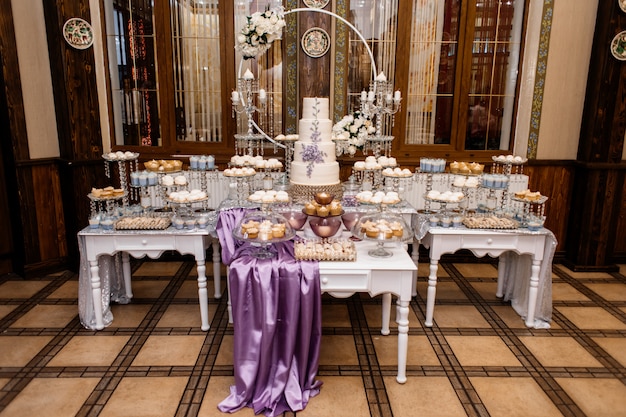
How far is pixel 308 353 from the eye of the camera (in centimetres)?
278

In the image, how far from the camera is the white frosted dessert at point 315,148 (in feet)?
11.8

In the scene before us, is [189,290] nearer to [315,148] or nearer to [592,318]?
[315,148]

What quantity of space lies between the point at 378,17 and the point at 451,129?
4.70 ft

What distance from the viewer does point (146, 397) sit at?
2773 millimetres

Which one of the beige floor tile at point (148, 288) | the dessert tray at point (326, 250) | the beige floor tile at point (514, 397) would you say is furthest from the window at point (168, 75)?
the beige floor tile at point (514, 397)

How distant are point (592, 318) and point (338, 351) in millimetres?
2225

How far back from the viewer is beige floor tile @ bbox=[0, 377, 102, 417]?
264cm

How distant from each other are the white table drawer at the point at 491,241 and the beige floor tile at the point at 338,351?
113 centimetres

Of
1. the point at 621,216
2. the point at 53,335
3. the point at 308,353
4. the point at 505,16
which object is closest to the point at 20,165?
the point at 53,335

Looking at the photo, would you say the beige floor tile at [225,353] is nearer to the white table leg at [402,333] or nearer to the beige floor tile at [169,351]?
the beige floor tile at [169,351]

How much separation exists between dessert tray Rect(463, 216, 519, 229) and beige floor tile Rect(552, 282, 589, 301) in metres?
1.20

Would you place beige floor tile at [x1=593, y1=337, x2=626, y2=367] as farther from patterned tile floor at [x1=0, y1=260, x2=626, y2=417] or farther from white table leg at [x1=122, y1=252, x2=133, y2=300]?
white table leg at [x1=122, y1=252, x2=133, y2=300]

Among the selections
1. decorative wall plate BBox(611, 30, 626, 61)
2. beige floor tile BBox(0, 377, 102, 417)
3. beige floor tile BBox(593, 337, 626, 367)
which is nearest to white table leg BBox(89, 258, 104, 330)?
beige floor tile BBox(0, 377, 102, 417)

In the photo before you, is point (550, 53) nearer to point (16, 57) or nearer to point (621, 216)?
point (621, 216)
